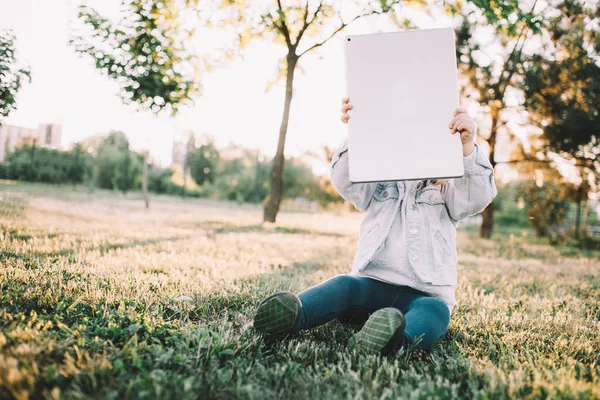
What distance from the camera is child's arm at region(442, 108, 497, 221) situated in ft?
6.45

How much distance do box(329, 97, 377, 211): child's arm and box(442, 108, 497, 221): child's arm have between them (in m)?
0.43

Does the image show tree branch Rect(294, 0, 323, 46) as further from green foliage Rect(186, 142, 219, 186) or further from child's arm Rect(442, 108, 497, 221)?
green foliage Rect(186, 142, 219, 186)

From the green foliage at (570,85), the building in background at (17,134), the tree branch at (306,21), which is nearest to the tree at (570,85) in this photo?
the green foliage at (570,85)

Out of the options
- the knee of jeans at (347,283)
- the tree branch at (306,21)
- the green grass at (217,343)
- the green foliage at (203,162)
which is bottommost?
the green grass at (217,343)

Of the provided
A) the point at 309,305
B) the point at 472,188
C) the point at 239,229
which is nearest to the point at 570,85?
the point at 239,229

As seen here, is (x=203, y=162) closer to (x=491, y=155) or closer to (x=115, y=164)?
(x=115, y=164)

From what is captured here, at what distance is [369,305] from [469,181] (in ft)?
2.78

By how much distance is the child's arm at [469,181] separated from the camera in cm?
196

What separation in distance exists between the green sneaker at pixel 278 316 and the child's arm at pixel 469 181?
103 cm

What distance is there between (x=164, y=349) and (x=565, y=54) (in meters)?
11.1

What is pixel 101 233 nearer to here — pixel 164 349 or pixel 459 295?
pixel 164 349

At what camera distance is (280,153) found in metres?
9.81

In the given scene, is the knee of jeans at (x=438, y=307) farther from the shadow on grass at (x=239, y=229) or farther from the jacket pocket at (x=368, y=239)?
the shadow on grass at (x=239, y=229)

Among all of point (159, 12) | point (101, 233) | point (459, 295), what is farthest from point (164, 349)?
point (159, 12)
